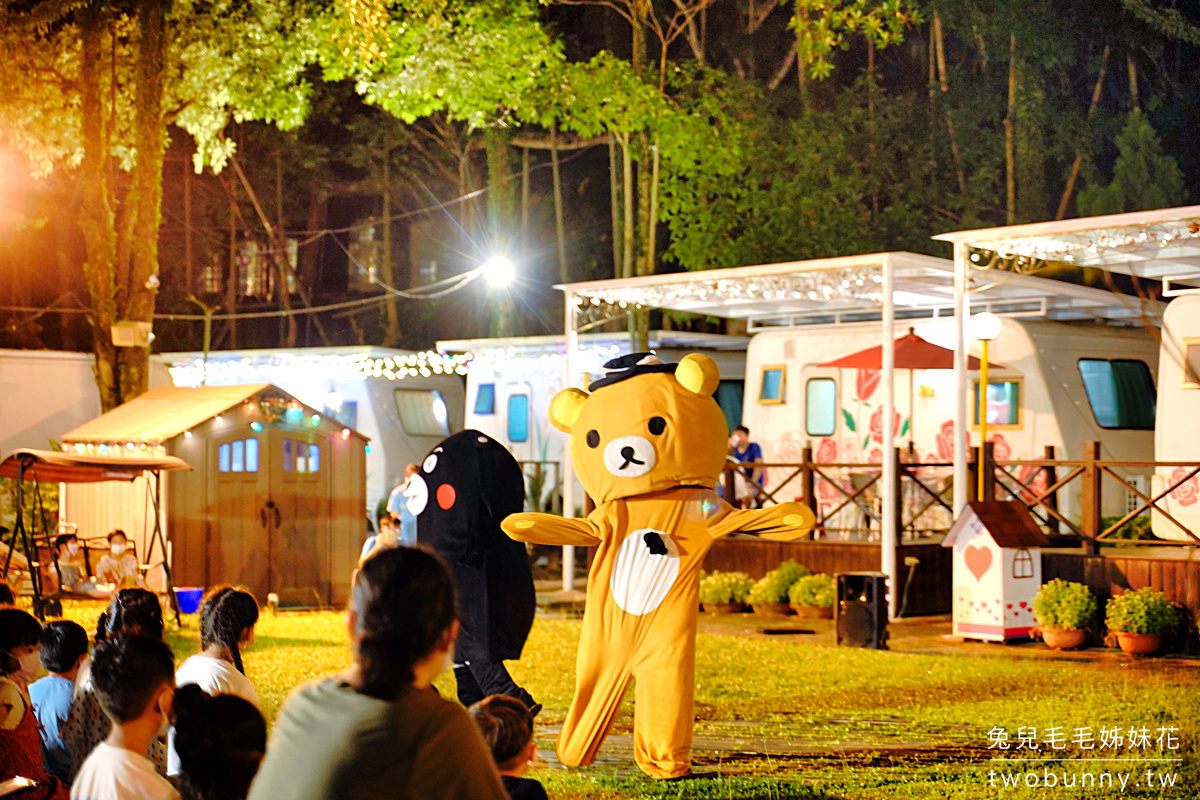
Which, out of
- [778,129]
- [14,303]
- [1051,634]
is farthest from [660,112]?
[14,303]

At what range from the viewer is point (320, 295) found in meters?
34.4

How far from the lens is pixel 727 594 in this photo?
14.8m

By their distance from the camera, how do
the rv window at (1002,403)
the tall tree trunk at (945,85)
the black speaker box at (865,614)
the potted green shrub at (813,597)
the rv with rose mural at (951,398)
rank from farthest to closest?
the tall tree trunk at (945,85) → the rv window at (1002,403) → the rv with rose mural at (951,398) → the potted green shrub at (813,597) → the black speaker box at (865,614)

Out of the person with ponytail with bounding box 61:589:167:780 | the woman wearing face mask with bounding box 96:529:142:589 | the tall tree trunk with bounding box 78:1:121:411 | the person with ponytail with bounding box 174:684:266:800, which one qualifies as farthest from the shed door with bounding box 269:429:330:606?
the person with ponytail with bounding box 174:684:266:800

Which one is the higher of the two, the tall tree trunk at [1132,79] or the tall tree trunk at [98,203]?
the tall tree trunk at [1132,79]

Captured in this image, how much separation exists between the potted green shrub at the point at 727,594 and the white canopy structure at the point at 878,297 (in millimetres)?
1837

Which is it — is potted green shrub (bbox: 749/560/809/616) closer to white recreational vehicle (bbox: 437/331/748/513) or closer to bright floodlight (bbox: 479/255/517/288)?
white recreational vehicle (bbox: 437/331/748/513)

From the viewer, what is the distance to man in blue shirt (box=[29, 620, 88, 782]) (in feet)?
16.7

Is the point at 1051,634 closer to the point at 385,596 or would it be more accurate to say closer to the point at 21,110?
the point at 385,596

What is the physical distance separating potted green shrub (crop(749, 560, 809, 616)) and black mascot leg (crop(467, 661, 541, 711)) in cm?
696

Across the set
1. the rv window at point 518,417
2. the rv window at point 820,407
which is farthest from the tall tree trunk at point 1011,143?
the rv window at point 518,417

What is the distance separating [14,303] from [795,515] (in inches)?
1102

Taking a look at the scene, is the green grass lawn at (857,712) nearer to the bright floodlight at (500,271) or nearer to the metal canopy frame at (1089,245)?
the metal canopy frame at (1089,245)

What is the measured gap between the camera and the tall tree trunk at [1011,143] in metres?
28.0
